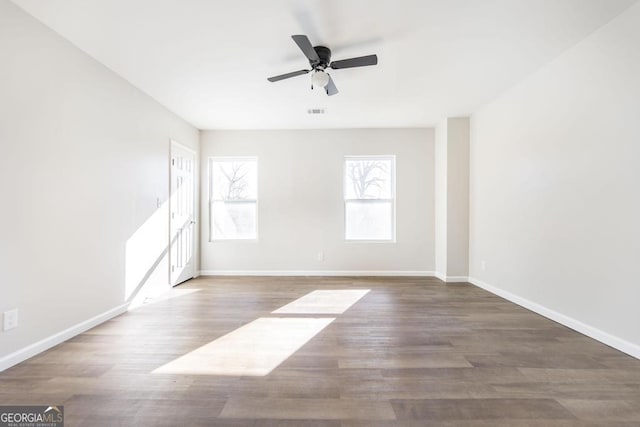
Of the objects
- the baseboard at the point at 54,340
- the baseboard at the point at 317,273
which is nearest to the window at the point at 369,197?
the baseboard at the point at 317,273

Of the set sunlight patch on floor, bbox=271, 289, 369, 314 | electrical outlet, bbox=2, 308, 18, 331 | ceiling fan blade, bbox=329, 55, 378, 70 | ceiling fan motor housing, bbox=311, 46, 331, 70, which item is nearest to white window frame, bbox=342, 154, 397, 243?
sunlight patch on floor, bbox=271, 289, 369, 314

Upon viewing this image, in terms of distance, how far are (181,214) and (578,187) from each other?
4.86 meters

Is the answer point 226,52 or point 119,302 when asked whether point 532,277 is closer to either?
point 226,52

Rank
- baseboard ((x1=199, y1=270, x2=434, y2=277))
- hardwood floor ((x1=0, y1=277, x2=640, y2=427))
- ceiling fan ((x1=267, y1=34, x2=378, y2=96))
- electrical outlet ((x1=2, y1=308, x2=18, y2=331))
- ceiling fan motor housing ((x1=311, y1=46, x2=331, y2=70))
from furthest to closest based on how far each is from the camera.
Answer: baseboard ((x1=199, y1=270, x2=434, y2=277))
ceiling fan motor housing ((x1=311, y1=46, x2=331, y2=70))
ceiling fan ((x1=267, y1=34, x2=378, y2=96))
electrical outlet ((x1=2, y1=308, x2=18, y2=331))
hardwood floor ((x1=0, y1=277, x2=640, y2=427))

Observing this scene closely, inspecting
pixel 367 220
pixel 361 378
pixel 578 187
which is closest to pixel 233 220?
pixel 367 220

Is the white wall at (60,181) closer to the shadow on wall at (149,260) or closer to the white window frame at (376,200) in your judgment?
the shadow on wall at (149,260)

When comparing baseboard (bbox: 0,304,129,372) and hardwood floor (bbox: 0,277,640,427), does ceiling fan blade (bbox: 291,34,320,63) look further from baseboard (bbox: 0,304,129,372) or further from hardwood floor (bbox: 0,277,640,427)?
baseboard (bbox: 0,304,129,372)

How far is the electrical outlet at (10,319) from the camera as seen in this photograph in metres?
1.98

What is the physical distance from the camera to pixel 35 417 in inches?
60.1

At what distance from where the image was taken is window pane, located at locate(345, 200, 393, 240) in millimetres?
5160

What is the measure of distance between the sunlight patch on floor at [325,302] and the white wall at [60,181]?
1.84 meters

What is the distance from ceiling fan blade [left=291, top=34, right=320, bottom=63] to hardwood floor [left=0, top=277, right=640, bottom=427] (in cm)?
236

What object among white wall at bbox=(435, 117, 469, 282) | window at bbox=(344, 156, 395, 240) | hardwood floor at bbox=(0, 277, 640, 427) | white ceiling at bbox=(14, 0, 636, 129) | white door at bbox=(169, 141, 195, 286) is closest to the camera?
hardwood floor at bbox=(0, 277, 640, 427)

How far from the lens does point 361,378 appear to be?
188 centimetres
